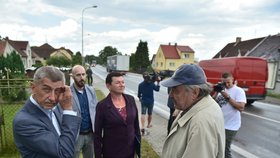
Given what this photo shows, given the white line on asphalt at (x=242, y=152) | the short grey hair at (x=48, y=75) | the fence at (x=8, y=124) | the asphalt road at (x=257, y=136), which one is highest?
A: the short grey hair at (x=48, y=75)

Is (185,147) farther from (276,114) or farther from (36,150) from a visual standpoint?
(276,114)

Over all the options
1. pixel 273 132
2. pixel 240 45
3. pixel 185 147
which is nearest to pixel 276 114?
pixel 273 132

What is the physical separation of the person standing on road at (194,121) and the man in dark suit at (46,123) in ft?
2.79

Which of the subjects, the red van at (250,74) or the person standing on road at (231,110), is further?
the red van at (250,74)

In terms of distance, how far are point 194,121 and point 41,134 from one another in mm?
1158

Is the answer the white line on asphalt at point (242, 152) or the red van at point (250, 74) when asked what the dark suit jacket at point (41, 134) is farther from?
the red van at point (250, 74)

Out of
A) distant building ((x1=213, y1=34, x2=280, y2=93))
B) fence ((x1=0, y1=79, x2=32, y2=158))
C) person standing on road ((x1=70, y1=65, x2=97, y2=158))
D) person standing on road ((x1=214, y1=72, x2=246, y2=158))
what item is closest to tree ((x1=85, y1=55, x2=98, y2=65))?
distant building ((x1=213, y1=34, x2=280, y2=93))

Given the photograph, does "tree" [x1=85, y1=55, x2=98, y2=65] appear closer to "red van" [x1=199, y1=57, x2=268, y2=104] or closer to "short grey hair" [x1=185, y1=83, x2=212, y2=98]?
"red van" [x1=199, y1=57, x2=268, y2=104]

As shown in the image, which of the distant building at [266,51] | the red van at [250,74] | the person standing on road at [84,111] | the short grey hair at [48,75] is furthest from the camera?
the distant building at [266,51]

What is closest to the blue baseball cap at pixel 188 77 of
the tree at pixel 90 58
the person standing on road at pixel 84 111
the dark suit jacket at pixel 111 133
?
the dark suit jacket at pixel 111 133

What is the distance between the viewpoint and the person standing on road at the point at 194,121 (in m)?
1.90

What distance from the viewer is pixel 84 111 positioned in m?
4.12

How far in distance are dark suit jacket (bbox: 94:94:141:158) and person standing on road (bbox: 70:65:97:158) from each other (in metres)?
0.45

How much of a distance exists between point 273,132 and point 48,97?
8.69m
